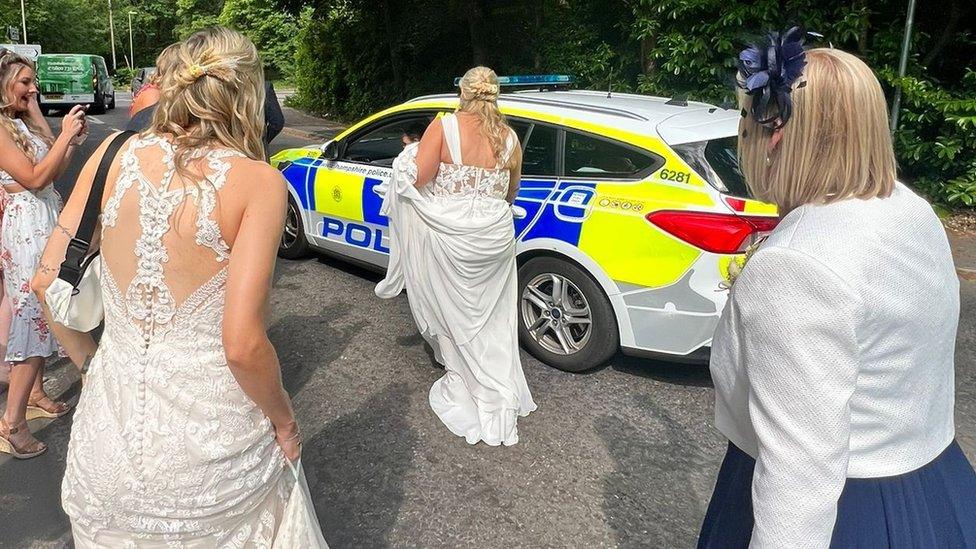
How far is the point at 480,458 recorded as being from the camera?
3621mm

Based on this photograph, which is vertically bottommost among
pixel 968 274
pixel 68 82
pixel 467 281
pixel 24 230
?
pixel 968 274

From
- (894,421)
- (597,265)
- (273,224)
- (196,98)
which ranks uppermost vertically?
(196,98)

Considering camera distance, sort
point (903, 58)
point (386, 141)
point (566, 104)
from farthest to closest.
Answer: point (903, 58) → point (386, 141) → point (566, 104)

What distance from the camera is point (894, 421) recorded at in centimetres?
135

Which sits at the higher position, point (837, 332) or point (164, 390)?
point (837, 332)

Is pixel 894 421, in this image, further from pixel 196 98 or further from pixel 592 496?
pixel 592 496

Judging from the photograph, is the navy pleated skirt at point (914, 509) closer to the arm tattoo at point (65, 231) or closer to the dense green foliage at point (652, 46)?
the arm tattoo at point (65, 231)

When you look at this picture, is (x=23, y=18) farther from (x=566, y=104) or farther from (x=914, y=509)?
(x=914, y=509)

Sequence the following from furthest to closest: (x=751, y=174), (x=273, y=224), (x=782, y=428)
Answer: (x=273, y=224) < (x=751, y=174) < (x=782, y=428)

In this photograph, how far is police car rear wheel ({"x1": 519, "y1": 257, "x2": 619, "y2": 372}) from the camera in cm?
437

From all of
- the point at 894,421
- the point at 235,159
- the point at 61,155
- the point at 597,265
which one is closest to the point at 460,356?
the point at 597,265

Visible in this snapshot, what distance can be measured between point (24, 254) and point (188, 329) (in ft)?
7.76

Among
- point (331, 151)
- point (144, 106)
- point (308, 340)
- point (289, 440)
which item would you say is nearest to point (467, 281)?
point (308, 340)

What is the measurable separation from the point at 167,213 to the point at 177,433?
0.54 m
